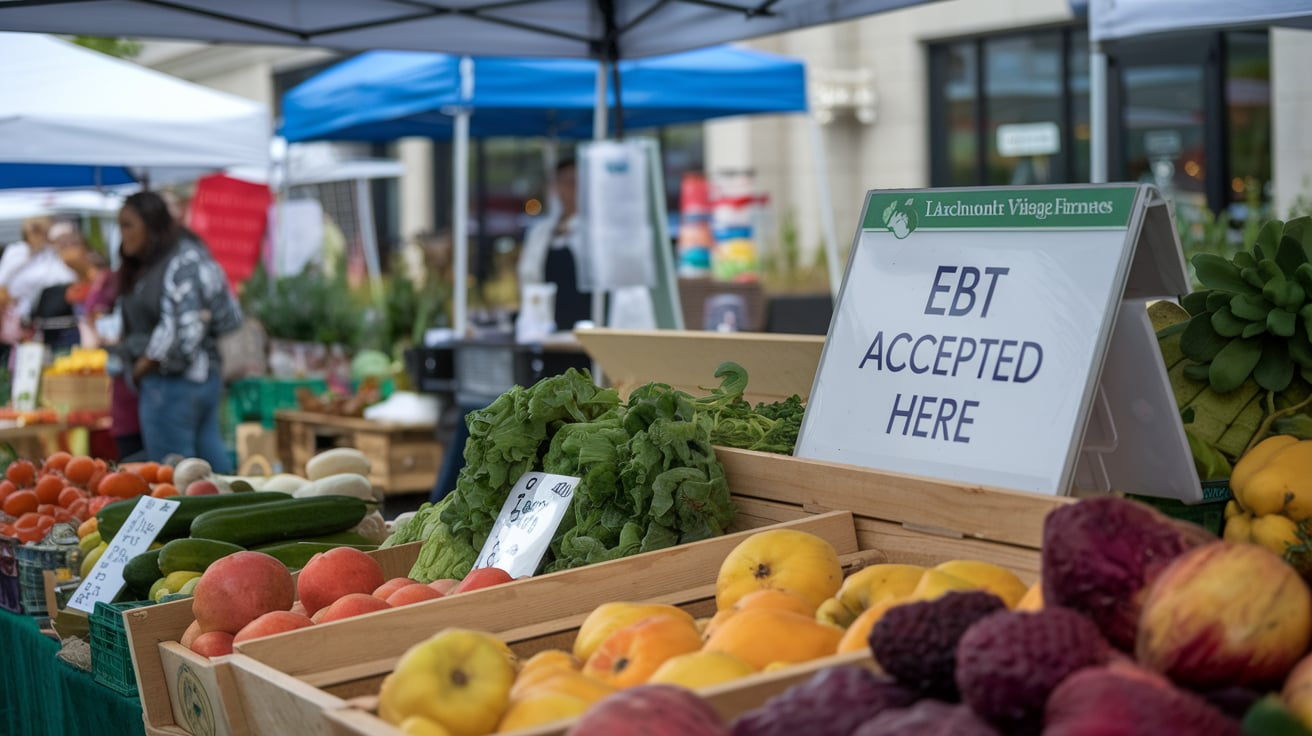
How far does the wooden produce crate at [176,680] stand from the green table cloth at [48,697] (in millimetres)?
136

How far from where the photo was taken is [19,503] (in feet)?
12.9

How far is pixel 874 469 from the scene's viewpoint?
2.18m

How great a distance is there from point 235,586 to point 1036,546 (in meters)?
1.36

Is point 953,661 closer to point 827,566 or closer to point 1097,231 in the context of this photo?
point 827,566

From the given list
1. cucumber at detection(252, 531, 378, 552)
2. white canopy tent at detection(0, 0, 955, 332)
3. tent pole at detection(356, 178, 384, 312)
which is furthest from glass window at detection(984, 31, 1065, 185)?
cucumber at detection(252, 531, 378, 552)

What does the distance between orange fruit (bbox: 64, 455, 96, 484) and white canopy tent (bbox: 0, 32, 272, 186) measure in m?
3.43

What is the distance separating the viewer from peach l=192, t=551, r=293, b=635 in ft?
7.57

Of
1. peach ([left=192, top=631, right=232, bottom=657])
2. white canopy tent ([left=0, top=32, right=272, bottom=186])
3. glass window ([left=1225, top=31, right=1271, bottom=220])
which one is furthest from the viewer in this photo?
glass window ([left=1225, top=31, right=1271, bottom=220])

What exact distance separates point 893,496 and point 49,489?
295cm

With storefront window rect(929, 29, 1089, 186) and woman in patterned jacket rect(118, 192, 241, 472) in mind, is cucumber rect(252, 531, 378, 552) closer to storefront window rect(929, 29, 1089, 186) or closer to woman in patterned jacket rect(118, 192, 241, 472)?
woman in patterned jacket rect(118, 192, 241, 472)

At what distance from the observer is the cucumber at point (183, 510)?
330cm

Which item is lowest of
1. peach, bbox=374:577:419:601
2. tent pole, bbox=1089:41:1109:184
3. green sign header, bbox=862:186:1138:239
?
peach, bbox=374:577:419:601

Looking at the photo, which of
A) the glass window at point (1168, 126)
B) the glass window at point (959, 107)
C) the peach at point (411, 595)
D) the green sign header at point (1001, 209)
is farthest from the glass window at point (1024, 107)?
the peach at point (411, 595)

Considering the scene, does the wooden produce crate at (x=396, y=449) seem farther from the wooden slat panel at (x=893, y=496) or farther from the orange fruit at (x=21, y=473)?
the wooden slat panel at (x=893, y=496)
